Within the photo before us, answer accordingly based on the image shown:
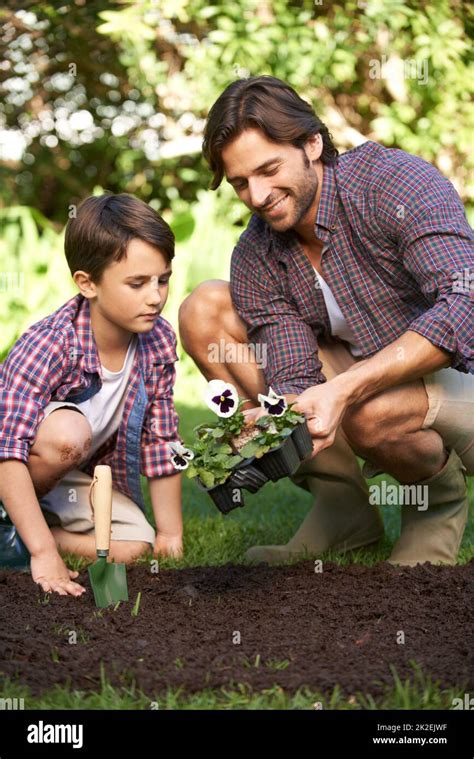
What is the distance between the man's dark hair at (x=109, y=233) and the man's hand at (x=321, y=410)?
678mm

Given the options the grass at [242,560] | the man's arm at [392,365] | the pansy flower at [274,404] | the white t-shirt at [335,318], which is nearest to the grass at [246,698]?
the grass at [242,560]

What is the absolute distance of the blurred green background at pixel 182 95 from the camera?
246 inches

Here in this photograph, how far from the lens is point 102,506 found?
8.21 feet

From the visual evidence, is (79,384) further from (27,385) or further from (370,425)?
(370,425)

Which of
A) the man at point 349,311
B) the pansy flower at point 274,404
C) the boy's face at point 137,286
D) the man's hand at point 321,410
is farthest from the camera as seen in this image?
the boy's face at point 137,286

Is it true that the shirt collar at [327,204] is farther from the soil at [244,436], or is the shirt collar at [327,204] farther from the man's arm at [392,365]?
the soil at [244,436]

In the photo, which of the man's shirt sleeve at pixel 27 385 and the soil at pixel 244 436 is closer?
the soil at pixel 244 436

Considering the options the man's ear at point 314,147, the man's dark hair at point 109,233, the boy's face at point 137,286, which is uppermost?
the man's ear at point 314,147

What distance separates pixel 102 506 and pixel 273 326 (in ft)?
2.58

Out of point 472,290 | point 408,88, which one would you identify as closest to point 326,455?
point 472,290

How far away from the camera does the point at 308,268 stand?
2.91 m

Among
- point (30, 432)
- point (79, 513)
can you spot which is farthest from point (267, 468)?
point (79, 513)

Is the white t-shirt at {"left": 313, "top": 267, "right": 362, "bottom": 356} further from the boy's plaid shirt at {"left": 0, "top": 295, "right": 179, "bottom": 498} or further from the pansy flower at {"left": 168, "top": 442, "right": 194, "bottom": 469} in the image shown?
the pansy flower at {"left": 168, "top": 442, "right": 194, "bottom": 469}

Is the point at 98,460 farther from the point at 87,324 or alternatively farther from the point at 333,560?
the point at 333,560
